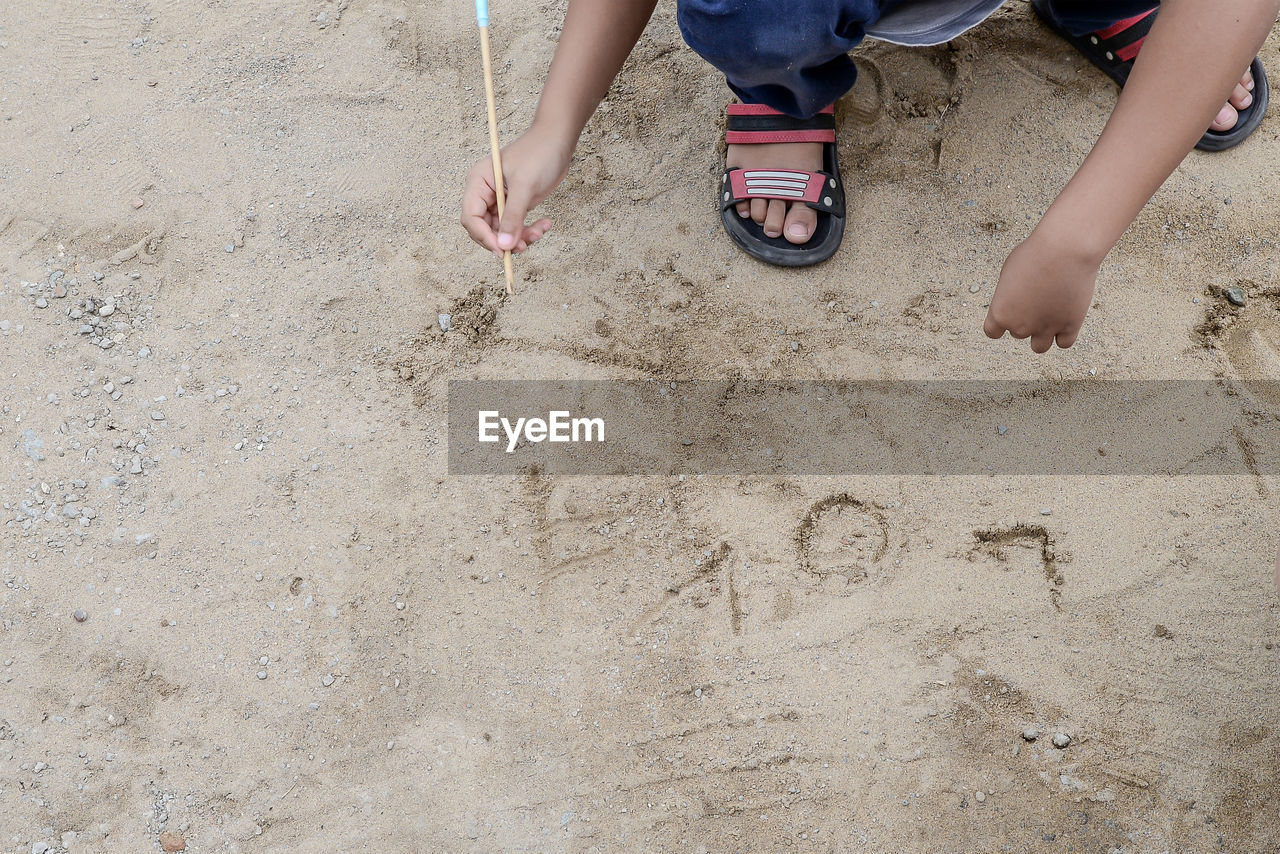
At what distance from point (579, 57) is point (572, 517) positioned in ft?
2.44

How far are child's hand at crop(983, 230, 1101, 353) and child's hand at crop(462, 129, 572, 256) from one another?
0.68 m

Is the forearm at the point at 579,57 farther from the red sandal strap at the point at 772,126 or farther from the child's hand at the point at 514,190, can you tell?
the red sandal strap at the point at 772,126

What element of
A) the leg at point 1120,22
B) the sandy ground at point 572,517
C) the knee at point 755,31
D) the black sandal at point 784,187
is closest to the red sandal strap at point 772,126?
the black sandal at point 784,187

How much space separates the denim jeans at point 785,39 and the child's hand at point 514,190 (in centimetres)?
30

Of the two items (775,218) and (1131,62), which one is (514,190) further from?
(1131,62)

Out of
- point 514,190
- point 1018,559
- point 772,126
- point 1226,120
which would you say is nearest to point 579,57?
point 514,190

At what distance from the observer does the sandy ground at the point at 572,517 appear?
1.41m

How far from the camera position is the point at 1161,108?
1.19 metres

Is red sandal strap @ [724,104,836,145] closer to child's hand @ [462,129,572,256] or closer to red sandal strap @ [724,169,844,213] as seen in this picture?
red sandal strap @ [724,169,844,213]

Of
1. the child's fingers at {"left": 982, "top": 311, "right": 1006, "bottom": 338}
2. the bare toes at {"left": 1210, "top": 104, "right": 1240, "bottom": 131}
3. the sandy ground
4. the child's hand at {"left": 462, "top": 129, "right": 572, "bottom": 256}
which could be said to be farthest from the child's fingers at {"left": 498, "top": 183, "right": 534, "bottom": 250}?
the bare toes at {"left": 1210, "top": 104, "right": 1240, "bottom": 131}

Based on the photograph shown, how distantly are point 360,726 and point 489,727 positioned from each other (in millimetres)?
203

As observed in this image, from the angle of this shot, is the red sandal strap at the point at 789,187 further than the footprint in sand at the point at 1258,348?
Yes

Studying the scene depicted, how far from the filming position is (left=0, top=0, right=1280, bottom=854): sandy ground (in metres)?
1.41

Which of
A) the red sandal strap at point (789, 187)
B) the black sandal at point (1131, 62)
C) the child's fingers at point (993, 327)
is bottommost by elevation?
the red sandal strap at point (789, 187)
